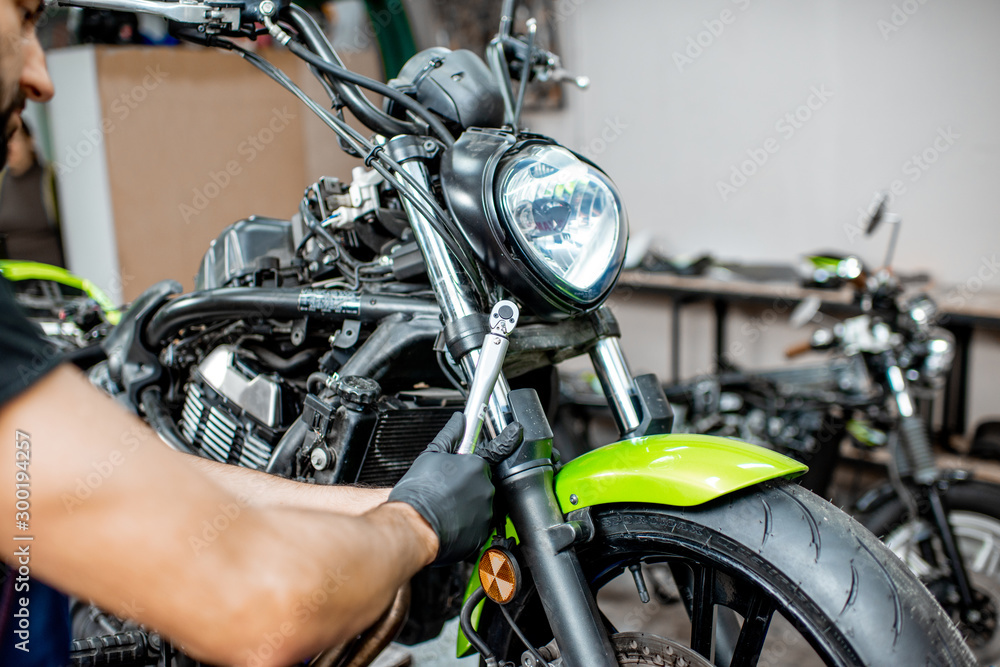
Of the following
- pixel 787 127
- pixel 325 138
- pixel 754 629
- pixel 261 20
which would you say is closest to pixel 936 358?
pixel 754 629

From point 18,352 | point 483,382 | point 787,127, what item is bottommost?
point 483,382

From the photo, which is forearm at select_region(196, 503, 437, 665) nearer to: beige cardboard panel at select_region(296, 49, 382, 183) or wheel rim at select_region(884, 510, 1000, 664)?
wheel rim at select_region(884, 510, 1000, 664)

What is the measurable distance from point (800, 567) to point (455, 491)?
0.39 m

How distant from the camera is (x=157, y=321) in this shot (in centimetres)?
147

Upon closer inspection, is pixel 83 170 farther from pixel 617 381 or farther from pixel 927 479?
pixel 927 479

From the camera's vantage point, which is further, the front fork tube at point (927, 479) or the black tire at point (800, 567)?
the front fork tube at point (927, 479)

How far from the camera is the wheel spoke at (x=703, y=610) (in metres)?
0.97

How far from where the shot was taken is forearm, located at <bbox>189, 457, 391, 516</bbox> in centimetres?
100

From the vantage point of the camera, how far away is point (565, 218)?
3.46 feet

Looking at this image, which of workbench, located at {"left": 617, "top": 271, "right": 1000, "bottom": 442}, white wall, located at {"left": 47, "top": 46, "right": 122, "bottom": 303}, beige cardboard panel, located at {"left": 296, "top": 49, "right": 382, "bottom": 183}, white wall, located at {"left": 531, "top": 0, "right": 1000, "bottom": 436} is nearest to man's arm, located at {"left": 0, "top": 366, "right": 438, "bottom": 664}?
workbench, located at {"left": 617, "top": 271, "right": 1000, "bottom": 442}

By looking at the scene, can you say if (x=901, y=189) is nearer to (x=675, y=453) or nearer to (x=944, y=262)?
(x=944, y=262)

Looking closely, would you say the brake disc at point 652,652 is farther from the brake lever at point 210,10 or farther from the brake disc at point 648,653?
the brake lever at point 210,10

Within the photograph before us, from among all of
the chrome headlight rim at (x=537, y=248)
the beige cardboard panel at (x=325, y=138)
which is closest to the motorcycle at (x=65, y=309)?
the chrome headlight rim at (x=537, y=248)

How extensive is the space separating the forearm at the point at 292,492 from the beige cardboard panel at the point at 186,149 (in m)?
3.39
